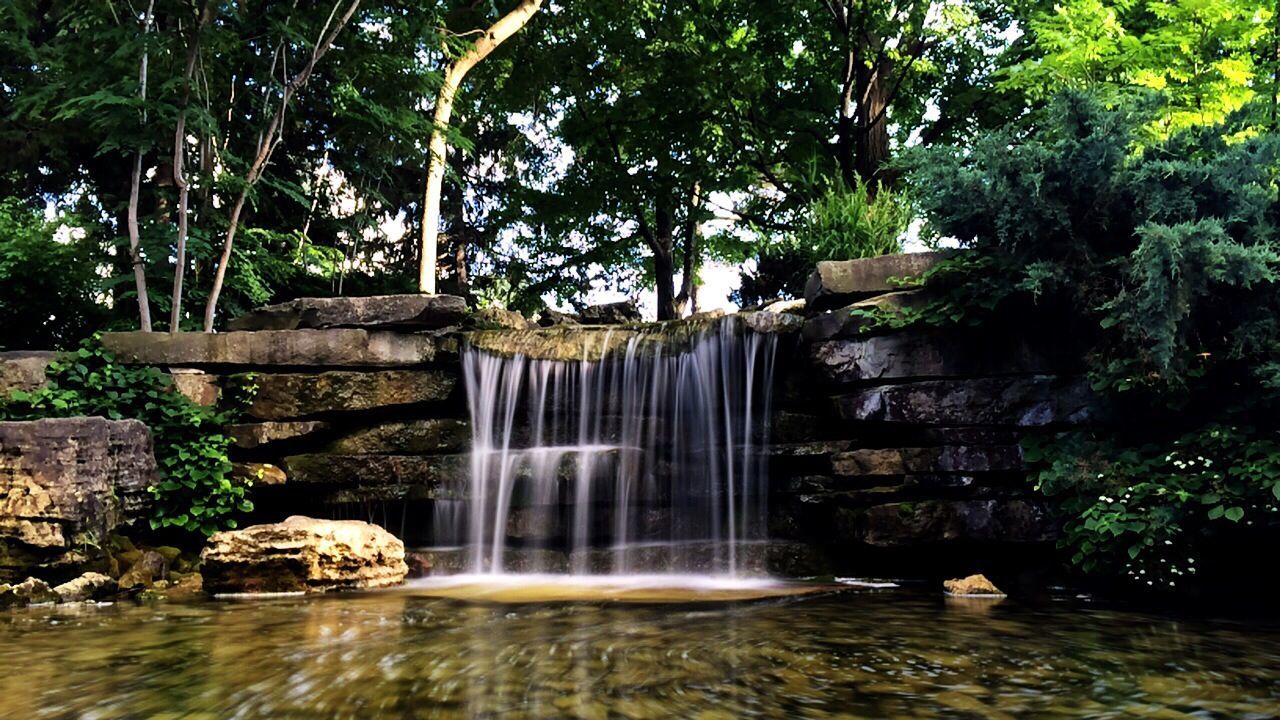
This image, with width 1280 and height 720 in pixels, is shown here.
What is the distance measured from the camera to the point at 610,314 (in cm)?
1461

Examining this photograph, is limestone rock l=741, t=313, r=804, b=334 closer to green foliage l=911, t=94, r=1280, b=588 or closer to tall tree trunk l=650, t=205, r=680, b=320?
green foliage l=911, t=94, r=1280, b=588

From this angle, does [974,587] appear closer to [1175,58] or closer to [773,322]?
[773,322]

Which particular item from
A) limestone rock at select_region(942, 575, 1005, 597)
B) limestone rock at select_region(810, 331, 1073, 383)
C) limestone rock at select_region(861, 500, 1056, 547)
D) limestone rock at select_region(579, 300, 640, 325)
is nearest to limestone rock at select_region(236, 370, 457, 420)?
limestone rock at select_region(579, 300, 640, 325)

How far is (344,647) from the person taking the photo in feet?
15.9

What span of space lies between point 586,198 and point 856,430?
9927mm

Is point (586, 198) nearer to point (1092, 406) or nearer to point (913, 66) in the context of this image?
point (913, 66)

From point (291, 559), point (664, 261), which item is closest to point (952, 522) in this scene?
Answer: point (291, 559)

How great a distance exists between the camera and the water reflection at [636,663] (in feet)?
12.0

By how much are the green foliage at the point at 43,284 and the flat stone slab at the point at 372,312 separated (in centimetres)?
407

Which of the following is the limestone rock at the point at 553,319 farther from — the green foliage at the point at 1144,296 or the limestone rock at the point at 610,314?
the green foliage at the point at 1144,296

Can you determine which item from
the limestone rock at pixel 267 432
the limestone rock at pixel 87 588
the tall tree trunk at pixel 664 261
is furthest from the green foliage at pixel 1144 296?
the tall tree trunk at pixel 664 261

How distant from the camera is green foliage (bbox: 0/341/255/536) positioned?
8289 millimetres

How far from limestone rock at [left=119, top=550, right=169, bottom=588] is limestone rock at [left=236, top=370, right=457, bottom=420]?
201cm

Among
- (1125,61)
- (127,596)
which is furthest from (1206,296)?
(127,596)
